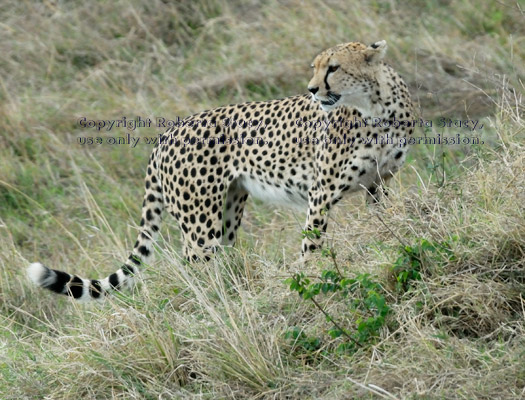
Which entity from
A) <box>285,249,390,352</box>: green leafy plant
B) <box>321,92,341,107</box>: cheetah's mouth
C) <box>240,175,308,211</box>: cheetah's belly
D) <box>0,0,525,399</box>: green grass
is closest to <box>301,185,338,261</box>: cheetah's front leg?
<box>0,0,525,399</box>: green grass

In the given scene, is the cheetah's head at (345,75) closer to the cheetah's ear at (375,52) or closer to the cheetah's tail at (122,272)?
the cheetah's ear at (375,52)

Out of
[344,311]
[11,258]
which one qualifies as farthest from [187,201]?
[344,311]

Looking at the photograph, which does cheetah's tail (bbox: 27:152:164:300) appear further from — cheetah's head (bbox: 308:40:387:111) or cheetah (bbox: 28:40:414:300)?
cheetah's head (bbox: 308:40:387:111)

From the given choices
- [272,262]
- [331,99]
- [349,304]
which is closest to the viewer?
[349,304]

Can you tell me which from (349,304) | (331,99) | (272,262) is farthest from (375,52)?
(349,304)

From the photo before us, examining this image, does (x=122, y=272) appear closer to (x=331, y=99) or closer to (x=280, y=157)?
(x=280, y=157)

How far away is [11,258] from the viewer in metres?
5.21

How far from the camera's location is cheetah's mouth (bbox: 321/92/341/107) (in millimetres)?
4406

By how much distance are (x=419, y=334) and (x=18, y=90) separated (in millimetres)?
4955

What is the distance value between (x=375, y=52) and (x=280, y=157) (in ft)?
2.26

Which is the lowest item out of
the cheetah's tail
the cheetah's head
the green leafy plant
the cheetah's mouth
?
the cheetah's tail

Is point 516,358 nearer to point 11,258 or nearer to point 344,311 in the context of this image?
point 344,311

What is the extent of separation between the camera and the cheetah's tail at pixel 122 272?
4.17 m

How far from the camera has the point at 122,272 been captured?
4.55m
